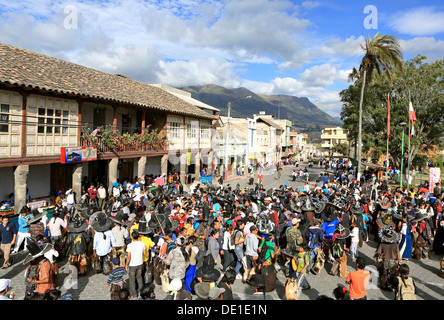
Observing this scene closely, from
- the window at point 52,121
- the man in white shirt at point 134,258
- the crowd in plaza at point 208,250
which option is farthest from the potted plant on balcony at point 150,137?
the man in white shirt at point 134,258

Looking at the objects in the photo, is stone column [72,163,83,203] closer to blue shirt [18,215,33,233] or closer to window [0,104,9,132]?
window [0,104,9,132]

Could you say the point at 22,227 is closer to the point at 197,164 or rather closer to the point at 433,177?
the point at 197,164

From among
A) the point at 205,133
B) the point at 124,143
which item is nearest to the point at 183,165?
the point at 205,133

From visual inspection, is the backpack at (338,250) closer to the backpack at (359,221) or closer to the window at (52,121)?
the backpack at (359,221)

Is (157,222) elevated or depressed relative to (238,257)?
elevated

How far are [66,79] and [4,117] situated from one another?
176 inches

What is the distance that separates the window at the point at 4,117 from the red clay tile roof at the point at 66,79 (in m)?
1.19

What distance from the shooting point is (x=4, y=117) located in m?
12.6

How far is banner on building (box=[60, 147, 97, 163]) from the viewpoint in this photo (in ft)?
49.3

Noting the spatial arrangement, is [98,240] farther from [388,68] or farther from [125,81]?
[388,68]

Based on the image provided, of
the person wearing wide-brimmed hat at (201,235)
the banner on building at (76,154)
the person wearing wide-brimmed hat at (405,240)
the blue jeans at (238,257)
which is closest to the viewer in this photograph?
the person wearing wide-brimmed hat at (201,235)

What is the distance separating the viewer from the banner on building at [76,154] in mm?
15039

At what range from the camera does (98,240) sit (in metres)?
7.91
